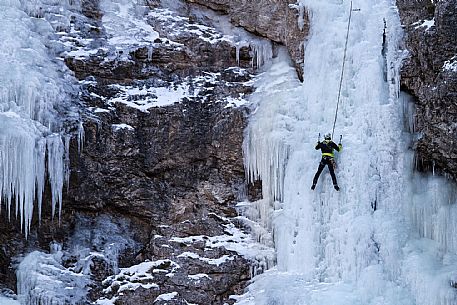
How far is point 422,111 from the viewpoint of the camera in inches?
531

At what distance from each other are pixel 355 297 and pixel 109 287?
16.1 ft

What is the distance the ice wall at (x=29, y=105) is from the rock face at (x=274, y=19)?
11.4 ft

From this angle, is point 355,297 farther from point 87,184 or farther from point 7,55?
point 7,55

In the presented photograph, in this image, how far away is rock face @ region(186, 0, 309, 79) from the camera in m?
15.6

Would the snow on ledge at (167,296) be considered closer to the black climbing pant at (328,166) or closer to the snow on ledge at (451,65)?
the black climbing pant at (328,166)

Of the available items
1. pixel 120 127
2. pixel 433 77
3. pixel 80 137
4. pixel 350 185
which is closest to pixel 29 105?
pixel 80 137

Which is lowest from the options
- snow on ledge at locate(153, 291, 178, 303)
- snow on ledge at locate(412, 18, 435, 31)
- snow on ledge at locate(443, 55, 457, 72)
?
snow on ledge at locate(153, 291, 178, 303)

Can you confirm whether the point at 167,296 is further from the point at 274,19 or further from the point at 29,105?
the point at 274,19

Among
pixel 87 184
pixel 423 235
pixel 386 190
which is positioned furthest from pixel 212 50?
pixel 423 235

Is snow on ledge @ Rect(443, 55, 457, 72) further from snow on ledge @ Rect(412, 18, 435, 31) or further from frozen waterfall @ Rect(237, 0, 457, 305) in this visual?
frozen waterfall @ Rect(237, 0, 457, 305)

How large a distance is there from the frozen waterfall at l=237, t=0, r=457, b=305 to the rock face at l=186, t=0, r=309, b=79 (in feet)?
0.71

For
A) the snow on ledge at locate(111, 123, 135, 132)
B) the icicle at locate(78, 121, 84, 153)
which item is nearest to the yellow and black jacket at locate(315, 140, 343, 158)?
the snow on ledge at locate(111, 123, 135, 132)

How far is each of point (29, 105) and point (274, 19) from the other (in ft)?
18.3

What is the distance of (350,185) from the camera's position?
13.8 metres
